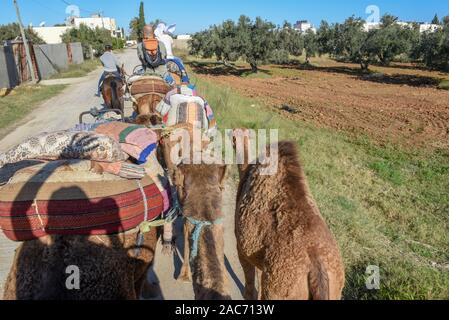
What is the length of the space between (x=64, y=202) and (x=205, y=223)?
3.29ft

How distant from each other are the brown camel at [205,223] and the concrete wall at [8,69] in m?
21.6

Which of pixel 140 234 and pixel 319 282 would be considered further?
pixel 140 234

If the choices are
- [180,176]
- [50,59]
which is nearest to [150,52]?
[180,176]

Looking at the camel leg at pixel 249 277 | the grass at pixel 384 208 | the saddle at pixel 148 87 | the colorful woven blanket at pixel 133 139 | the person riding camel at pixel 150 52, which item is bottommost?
the grass at pixel 384 208

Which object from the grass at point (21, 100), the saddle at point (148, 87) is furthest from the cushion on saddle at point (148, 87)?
the grass at point (21, 100)

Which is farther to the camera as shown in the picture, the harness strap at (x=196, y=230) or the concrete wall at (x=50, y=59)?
the concrete wall at (x=50, y=59)

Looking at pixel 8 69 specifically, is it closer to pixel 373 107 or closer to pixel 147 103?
pixel 147 103

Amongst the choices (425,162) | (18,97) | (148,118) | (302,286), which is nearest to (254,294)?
(302,286)

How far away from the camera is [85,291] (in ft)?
7.97

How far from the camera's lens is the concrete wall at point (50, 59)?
2783 centimetres

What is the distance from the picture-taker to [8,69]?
69.6 feet

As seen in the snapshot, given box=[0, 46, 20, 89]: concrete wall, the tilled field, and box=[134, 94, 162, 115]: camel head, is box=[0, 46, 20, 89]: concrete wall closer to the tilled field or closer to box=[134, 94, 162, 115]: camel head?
the tilled field

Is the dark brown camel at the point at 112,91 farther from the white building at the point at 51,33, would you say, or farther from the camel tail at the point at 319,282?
the white building at the point at 51,33
